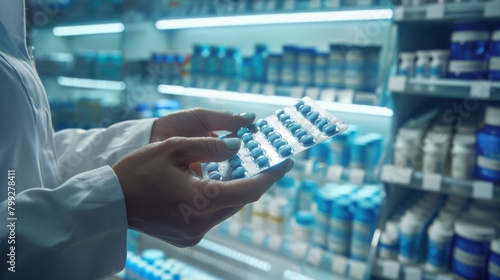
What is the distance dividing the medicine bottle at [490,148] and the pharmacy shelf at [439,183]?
3 centimetres

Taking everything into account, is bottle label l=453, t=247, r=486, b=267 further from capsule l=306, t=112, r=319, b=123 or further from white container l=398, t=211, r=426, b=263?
capsule l=306, t=112, r=319, b=123

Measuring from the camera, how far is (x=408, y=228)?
145 centimetres

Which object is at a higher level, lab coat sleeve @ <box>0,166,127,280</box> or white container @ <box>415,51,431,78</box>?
white container @ <box>415,51,431,78</box>

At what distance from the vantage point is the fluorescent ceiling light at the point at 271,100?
1861 millimetres

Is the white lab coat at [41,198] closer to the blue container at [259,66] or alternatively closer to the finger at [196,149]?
the finger at [196,149]

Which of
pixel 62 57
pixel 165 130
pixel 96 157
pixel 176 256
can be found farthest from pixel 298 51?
pixel 62 57

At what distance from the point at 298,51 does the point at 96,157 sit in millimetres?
1150

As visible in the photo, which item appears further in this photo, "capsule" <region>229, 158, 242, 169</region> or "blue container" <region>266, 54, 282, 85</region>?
"blue container" <region>266, 54, 282, 85</region>

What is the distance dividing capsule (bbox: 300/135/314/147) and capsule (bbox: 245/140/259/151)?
4.0 inches

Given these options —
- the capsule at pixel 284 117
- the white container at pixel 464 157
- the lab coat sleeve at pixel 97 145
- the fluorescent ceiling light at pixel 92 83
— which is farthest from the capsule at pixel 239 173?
the fluorescent ceiling light at pixel 92 83

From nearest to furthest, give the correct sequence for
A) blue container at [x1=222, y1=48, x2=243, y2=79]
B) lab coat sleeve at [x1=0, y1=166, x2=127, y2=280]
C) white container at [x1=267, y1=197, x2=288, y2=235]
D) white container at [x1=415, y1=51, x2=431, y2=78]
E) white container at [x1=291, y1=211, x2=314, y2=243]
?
lab coat sleeve at [x1=0, y1=166, x2=127, y2=280] → white container at [x1=415, y1=51, x2=431, y2=78] → white container at [x1=291, y1=211, x2=314, y2=243] → white container at [x1=267, y1=197, x2=288, y2=235] → blue container at [x1=222, y1=48, x2=243, y2=79]

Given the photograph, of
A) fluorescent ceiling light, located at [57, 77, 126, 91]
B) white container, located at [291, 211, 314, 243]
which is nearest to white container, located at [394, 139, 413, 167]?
white container, located at [291, 211, 314, 243]

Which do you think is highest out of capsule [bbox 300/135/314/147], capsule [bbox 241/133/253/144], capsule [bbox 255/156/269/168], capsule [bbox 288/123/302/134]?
capsule [bbox 288/123/302/134]

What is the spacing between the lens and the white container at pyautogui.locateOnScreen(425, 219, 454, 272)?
4.60ft
